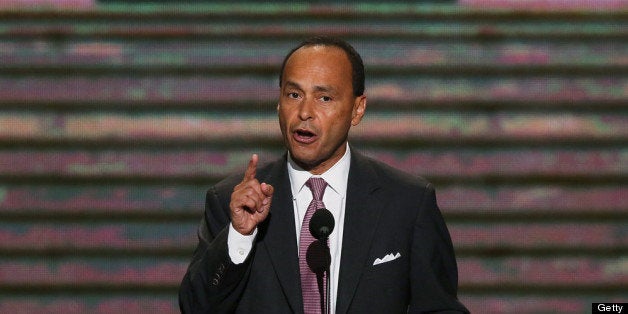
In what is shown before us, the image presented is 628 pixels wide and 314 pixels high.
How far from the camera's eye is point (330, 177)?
141 inches

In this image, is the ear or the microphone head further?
the ear

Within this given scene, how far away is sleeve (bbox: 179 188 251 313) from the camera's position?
10.7 feet

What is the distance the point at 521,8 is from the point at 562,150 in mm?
854

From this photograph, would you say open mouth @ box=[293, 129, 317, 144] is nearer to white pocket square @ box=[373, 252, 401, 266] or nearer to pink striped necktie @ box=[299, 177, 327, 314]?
pink striped necktie @ box=[299, 177, 327, 314]

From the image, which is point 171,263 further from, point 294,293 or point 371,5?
point 294,293

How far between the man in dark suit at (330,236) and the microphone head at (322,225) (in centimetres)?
8

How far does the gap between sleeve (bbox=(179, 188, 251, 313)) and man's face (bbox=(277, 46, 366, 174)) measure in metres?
0.33

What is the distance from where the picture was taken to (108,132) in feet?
21.7

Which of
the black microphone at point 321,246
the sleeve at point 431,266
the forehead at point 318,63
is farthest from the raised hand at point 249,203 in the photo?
the sleeve at point 431,266

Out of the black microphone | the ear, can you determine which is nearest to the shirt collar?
the ear

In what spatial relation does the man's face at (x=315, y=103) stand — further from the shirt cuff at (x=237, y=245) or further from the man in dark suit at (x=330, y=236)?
the shirt cuff at (x=237, y=245)

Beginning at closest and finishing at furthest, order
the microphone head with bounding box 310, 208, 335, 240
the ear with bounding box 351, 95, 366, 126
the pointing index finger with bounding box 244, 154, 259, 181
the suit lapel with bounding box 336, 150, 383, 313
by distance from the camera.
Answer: the microphone head with bounding box 310, 208, 335, 240 → the pointing index finger with bounding box 244, 154, 259, 181 → the suit lapel with bounding box 336, 150, 383, 313 → the ear with bounding box 351, 95, 366, 126

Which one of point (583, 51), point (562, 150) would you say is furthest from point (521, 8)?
point (562, 150)

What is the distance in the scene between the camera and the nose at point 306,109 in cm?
340
